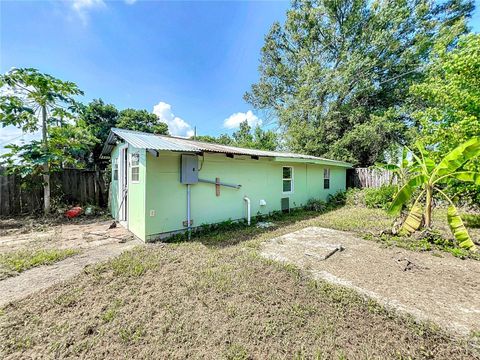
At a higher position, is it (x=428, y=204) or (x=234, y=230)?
(x=428, y=204)

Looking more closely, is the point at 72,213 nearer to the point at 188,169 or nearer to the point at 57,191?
the point at 57,191

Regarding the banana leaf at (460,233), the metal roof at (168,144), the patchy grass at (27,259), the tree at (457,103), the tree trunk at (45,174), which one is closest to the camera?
the patchy grass at (27,259)

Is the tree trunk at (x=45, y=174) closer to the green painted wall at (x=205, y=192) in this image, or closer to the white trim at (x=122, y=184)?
the white trim at (x=122, y=184)

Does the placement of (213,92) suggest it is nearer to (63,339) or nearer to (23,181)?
(23,181)

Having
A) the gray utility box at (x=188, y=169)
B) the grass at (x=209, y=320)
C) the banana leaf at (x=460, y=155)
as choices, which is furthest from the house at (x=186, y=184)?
the banana leaf at (x=460, y=155)

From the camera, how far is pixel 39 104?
7.68m

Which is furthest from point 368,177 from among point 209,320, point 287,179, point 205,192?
point 209,320

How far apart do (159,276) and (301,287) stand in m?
2.50

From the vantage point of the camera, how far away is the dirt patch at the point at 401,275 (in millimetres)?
2650

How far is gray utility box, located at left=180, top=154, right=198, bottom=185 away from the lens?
570 cm

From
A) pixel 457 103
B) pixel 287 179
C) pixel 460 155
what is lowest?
pixel 287 179

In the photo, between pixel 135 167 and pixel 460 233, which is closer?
pixel 460 233

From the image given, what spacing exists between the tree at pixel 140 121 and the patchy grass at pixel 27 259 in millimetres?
16362

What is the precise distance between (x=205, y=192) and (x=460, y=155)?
6602 mm
